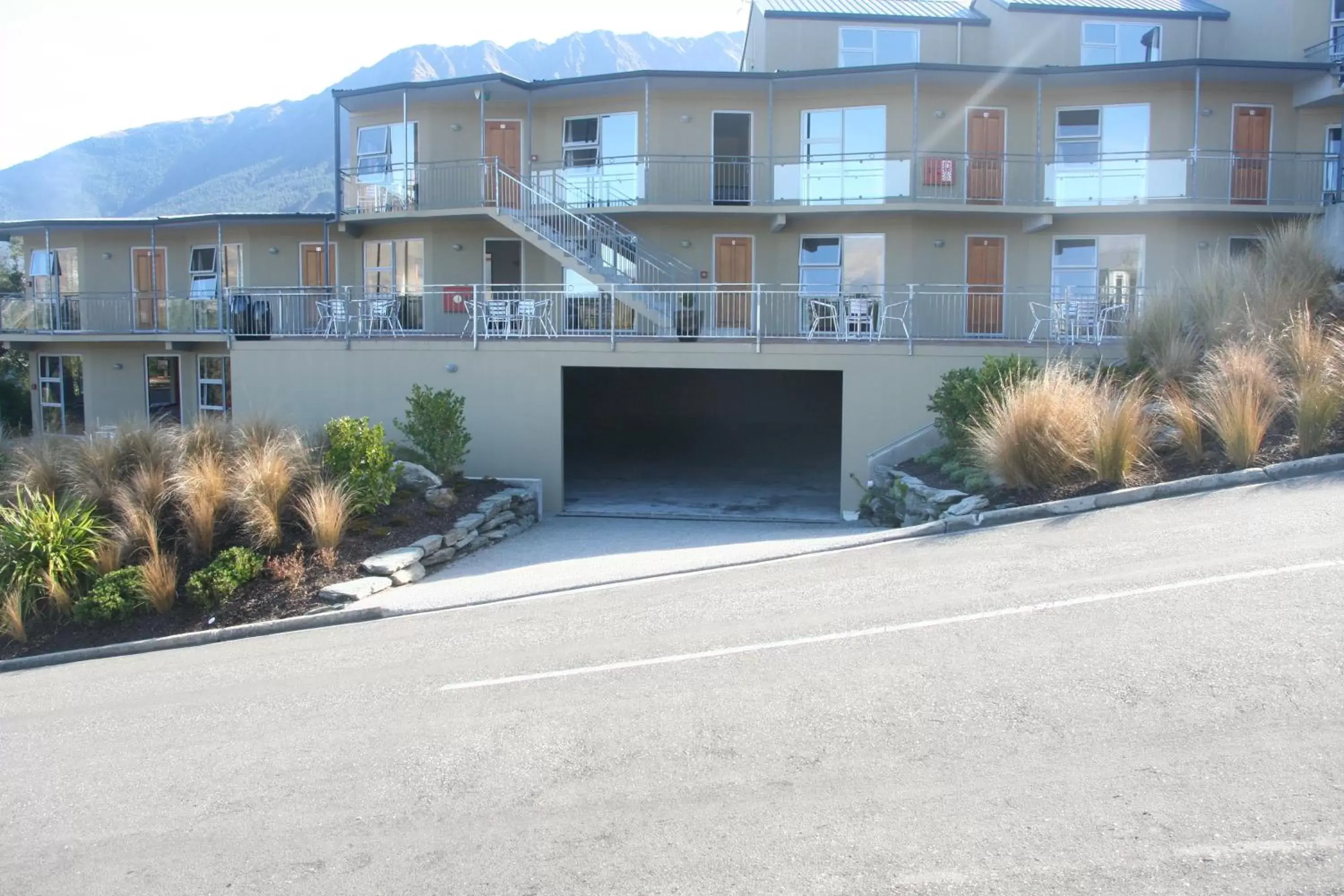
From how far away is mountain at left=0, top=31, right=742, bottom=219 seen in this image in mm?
130625

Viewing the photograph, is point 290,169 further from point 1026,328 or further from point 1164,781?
point 1164,781

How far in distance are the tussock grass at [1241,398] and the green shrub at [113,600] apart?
11.2 m

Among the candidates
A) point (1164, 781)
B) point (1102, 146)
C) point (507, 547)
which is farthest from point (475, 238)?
point (1164, 781)

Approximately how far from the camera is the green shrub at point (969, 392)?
1314 cm

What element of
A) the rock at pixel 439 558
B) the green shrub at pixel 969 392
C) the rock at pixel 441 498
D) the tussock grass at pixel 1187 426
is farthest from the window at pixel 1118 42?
the rock at pixel 439 558

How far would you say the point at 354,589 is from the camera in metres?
11.1

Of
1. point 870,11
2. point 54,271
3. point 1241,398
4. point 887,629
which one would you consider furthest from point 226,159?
point 887,629

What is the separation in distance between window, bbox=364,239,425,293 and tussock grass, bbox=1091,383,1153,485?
16.3 meters

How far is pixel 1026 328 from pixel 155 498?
14390 mm

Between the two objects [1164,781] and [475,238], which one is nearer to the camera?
[1164,781]

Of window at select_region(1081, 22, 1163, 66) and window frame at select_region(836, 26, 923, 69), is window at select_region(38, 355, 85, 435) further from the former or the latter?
window at select_region(1081, 22, 1163, 66)

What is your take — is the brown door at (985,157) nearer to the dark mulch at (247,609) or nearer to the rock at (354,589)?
the dark mulch at (247,609)

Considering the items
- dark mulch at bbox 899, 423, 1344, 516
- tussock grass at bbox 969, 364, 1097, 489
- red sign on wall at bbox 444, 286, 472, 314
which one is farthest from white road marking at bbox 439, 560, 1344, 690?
red sign on wall at bbox 444, 286, 472, 314

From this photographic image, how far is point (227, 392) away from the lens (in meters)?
25.9
